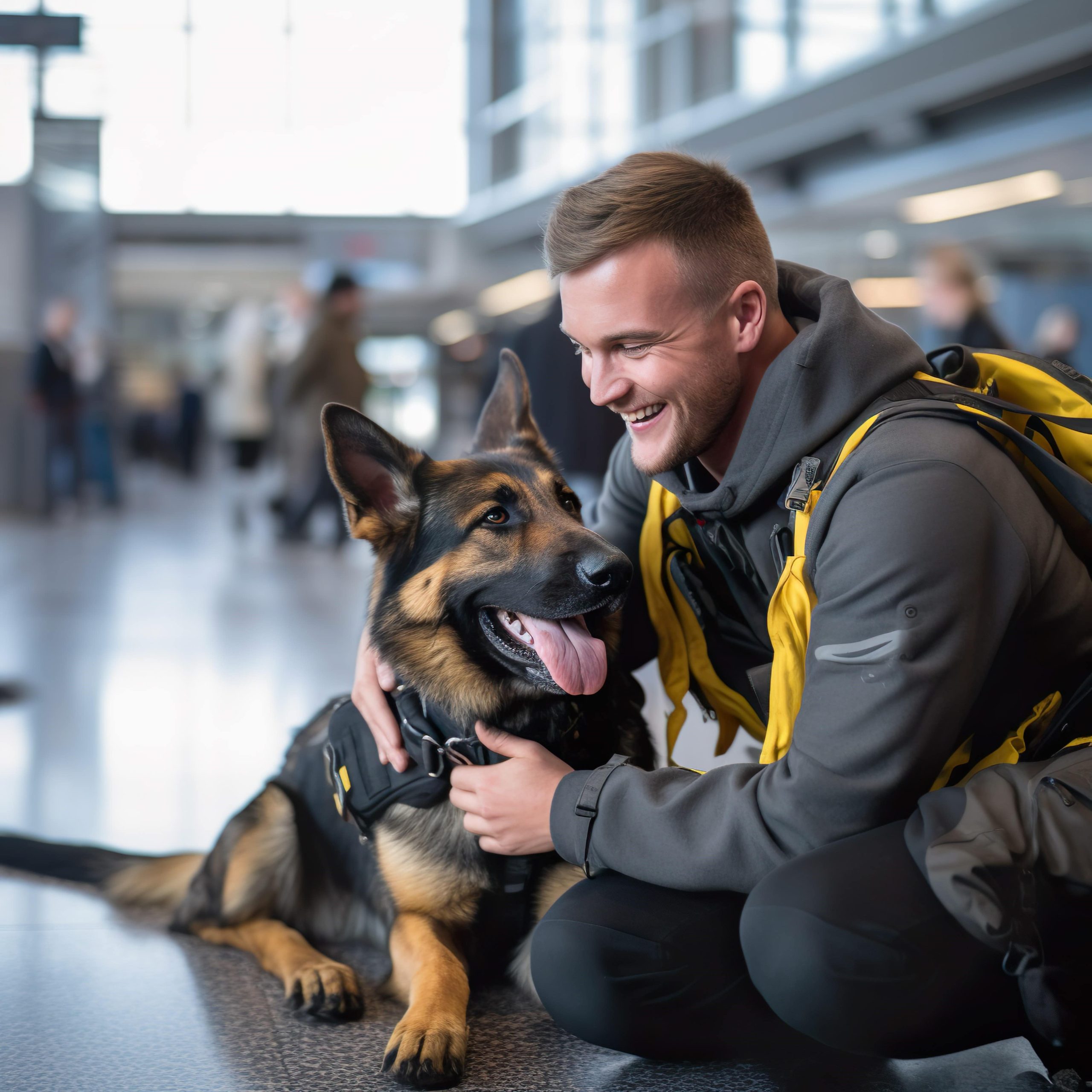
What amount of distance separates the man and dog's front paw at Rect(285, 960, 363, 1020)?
396 mm

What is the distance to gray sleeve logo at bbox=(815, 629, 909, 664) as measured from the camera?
1386 millimetres

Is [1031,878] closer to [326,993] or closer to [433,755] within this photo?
[433,755]

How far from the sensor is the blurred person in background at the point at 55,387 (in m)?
10.7

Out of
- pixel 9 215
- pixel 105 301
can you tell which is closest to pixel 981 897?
pixel 9 215

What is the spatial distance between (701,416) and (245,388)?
9.12 meters

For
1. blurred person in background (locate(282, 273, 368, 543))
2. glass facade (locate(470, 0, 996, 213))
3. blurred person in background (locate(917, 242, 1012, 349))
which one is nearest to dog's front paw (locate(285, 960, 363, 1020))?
glass facade (locate(470, 0, 996, 213))

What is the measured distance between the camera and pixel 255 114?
20234 mm

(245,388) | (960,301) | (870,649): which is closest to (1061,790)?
(870,649)

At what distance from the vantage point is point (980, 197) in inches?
460

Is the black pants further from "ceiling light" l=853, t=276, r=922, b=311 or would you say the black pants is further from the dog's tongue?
"ceiling light" l=853, t=276, r=922, b=311

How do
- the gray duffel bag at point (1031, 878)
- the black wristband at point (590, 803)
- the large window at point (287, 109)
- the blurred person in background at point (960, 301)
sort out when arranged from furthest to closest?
the large window at point (287, 109)
the blurred person in background at point (960, 301)
the black wristband at point (590, 803)
the gray duffel bag at point (1031, 878)

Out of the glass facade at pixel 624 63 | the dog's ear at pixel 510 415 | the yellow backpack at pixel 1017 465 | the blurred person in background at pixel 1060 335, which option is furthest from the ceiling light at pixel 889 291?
the yellow backpack at pixel 1017 465

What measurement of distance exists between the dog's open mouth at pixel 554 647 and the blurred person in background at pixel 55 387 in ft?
32.4

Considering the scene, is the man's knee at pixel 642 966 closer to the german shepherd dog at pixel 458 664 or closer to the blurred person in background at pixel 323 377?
the german shepherd dog at pixel 458 664
